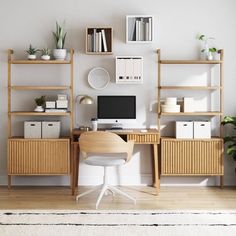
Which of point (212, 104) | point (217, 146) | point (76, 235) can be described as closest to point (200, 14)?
point (212, 104)

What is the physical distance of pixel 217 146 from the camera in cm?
532

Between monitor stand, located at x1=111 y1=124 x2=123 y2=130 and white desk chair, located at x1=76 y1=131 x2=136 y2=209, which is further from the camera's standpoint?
monitor stand, located at x1=111 y1=124 x2=123 y2=130

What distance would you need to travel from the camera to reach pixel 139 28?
5359 mm

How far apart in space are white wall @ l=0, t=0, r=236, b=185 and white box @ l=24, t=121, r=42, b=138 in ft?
1.08

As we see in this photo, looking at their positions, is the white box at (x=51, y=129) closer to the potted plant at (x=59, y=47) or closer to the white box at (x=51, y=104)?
the white box at (x=51, y=104)

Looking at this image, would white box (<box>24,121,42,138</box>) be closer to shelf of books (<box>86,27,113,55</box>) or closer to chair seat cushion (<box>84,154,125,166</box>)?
chair seat cushion (<box>84,154,125,166</box>)

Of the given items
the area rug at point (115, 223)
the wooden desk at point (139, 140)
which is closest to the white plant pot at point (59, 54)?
the wooden desk at point (139, 140)

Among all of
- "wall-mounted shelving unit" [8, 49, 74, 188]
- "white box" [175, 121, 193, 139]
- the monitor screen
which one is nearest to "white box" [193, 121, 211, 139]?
"white box" [175, 121, 193, 139]

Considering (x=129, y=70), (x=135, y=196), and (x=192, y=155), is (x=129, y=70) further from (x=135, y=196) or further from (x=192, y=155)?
(x=135, y=196)

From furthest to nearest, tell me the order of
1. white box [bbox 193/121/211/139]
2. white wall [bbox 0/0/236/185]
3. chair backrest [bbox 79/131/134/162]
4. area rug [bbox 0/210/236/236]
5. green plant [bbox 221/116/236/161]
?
1. white wall [bbox 0/0/236/185]
2. white box [bbox 193/121/211/139]
3. green plant [bbox 221/116/236/161]
4. chair backrest [bbox 79/131/134/162]
5. area rug [bbox 0/210/236/236]

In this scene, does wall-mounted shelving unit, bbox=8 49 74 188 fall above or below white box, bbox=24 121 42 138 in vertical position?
below

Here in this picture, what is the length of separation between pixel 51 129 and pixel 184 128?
1.62 meters

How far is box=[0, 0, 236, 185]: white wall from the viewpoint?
551 centimetres

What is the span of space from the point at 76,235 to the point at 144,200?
51.0 inches
